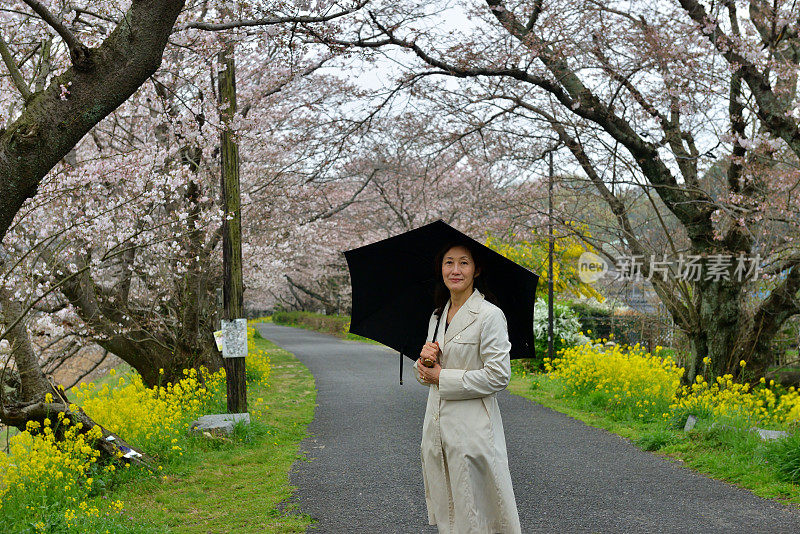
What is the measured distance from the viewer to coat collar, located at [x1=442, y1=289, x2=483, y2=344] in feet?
11.2

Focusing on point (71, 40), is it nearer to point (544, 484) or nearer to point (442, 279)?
point (442, 279)

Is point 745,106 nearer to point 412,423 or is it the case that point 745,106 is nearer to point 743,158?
point 743,158

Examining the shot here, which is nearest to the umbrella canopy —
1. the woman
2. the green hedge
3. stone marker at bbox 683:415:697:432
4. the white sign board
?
the woman

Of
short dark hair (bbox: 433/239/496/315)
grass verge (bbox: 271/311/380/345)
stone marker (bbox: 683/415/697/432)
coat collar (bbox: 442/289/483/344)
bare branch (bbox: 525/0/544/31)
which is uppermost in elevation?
bare branch (bbox: 525/0/544/31)

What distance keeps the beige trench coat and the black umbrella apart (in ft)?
1.31

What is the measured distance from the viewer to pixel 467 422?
326 cm

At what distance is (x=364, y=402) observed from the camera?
11.9 metres

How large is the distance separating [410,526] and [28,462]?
131 inches

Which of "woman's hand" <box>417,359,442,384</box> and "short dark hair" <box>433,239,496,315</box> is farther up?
"short dark hair" <box>433,239,496,315</box>

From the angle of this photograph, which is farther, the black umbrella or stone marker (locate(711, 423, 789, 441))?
stone marker (locate(711, 423, 789, 441))

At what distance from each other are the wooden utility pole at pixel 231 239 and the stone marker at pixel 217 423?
0.43 m

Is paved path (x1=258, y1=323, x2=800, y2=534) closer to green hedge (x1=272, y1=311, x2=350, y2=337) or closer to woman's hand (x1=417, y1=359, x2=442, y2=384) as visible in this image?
woman's hand (x1=417, y1=359, x2=442, y2=384)

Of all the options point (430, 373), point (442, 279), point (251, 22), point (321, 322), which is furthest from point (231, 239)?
point (321, 322)

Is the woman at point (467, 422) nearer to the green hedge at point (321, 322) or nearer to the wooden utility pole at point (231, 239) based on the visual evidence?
the wooden utility pole at point (231, 239)
